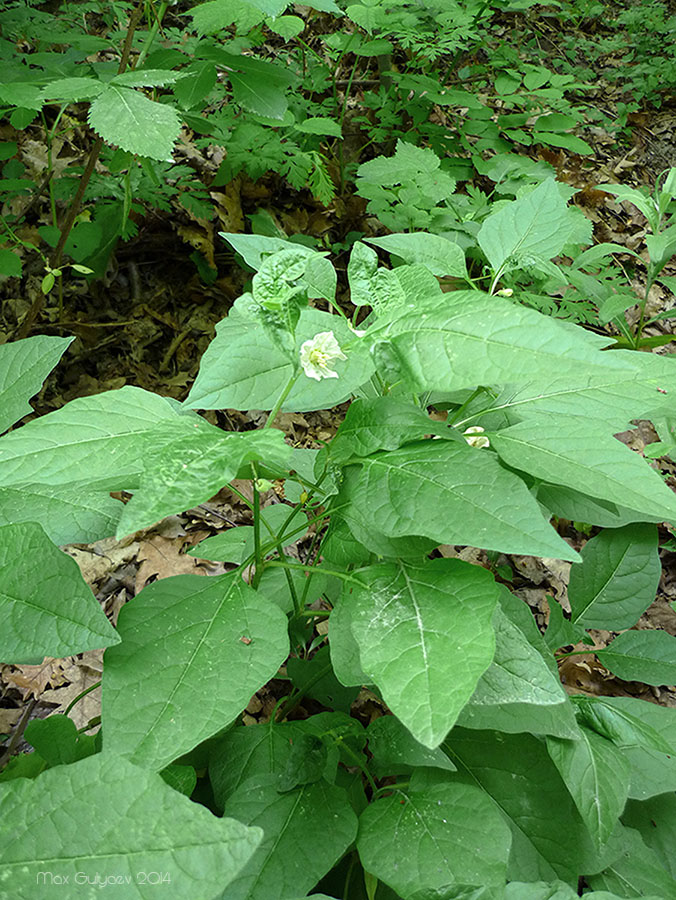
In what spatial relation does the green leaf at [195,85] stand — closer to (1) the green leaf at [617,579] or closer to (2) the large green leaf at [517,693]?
(1) the green leaf at [617,579]

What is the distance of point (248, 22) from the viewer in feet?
8.19

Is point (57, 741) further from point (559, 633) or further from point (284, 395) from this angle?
point (559, 633)

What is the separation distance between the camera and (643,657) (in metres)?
1.55

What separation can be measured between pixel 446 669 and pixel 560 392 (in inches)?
26.0

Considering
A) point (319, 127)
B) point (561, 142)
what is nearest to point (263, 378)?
point (319, 127)

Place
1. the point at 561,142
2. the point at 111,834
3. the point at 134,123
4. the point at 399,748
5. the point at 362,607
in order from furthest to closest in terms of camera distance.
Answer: the point at 561,142, the point at 134,123, the point at 399,748, the point at 362,607, the point at 111,834

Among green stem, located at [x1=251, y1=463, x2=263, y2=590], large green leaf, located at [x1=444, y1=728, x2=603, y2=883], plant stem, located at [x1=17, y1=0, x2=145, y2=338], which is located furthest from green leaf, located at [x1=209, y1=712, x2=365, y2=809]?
plant stem, located at [x1=17, y1=0, x2=145, y2=338]

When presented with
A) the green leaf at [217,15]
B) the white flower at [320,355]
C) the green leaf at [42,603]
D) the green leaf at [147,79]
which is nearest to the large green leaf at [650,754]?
the white flower at [320,355]

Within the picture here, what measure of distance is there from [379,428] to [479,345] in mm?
243

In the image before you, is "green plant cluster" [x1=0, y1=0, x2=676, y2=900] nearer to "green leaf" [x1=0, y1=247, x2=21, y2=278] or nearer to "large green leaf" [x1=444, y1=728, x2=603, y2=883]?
"large green leaf" [x1=444, y1=728, x2=603, y2=883]

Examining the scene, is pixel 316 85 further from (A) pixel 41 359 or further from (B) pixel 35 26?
(A) pixel 41 359

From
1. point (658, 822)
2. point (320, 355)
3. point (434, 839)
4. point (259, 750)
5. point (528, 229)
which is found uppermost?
point (528, 229)

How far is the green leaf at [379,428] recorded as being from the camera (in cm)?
99

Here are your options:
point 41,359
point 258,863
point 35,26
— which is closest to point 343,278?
point 35,26
